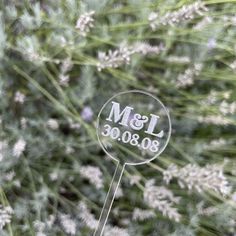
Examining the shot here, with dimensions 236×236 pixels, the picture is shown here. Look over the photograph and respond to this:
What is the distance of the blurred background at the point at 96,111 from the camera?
95 centimetres

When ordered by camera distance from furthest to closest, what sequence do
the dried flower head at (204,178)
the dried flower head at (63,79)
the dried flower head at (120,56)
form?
the dried flower head at (63,79) < the dried flower head at (120,56) < the dried flower head at (204,178)

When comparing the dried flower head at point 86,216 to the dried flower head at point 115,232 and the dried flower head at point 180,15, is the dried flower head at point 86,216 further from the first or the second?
the dried flower head at point 180,15

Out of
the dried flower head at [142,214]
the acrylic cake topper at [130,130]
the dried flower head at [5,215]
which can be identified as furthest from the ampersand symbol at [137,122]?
the dried flower head at [5,215]

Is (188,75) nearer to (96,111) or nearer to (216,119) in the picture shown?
(216,119)

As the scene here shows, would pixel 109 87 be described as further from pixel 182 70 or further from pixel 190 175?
pixel 190 175

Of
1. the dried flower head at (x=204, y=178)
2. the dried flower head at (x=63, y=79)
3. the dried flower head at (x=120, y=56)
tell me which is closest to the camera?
the dried flower head at (x=204, y=178)

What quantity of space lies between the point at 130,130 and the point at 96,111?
0.59ft

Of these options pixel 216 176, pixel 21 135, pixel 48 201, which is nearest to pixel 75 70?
pixel 21 135

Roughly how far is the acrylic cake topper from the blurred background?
4 cm

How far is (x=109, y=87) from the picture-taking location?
1060mm

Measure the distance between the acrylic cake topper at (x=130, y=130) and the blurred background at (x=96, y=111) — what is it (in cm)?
4

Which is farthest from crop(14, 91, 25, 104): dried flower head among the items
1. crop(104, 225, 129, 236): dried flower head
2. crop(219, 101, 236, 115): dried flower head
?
crop(219, 101, 236, 115): dried flower head

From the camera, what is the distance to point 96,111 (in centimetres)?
103

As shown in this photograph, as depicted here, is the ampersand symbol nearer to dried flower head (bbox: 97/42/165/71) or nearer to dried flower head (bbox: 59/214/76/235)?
dried flower head (bbox: 97/42/165/71)
